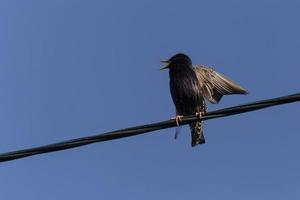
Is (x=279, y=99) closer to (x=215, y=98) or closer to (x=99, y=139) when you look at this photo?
(x=99, y=139)

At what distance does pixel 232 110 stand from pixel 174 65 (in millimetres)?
4275

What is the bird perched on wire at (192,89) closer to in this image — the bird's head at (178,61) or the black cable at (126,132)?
the bird's head at (178,61)

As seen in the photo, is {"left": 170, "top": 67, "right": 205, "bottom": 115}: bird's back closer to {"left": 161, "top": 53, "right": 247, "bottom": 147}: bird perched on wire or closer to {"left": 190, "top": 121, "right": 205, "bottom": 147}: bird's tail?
{"left": 161, "top": 53, "right": 247, "bottom": 147}: bird perched on wire

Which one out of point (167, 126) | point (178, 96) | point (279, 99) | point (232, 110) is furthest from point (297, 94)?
point (178, 96)

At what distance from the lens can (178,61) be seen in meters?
9.56

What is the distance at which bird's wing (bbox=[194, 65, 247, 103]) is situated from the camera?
30.6 feet

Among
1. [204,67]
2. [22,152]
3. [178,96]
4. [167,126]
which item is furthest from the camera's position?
[204,67]

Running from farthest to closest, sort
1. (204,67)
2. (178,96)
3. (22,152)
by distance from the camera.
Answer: (204,67)
(178,96)
(22,152)

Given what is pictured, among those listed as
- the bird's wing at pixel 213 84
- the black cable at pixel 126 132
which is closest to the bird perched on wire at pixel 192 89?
the bird's wing at pixel 213 84

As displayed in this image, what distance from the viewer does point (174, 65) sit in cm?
952

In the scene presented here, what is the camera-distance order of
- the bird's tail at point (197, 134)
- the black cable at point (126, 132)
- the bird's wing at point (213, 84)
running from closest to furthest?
1. the black cable at point (126, 132)
2. the bird's wing at point (213, 84)
3. the bird's tail at point (197, 134)

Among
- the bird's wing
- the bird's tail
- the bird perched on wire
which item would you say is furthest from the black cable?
the bird's tail

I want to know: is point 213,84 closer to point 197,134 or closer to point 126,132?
point 197,134

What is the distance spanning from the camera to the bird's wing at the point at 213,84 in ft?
30.6
